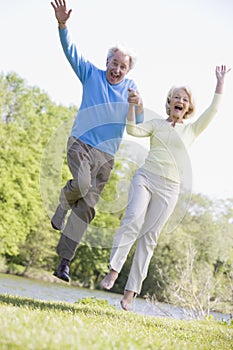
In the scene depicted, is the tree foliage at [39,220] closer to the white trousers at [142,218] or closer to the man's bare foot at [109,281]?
the white trousers at [142,218]

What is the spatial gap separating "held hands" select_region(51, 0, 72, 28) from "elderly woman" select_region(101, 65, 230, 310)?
1226 mm

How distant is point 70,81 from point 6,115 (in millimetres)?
5270

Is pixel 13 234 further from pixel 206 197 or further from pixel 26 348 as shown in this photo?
pixel 26 348

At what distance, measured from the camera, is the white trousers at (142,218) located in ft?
20.1

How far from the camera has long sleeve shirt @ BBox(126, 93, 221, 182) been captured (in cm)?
617

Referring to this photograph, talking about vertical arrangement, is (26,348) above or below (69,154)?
below

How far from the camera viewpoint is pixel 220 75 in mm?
6352

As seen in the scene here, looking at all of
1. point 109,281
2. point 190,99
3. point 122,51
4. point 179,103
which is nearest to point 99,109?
point 122,51

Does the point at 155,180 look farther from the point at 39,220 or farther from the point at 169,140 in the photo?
the point at 39,220

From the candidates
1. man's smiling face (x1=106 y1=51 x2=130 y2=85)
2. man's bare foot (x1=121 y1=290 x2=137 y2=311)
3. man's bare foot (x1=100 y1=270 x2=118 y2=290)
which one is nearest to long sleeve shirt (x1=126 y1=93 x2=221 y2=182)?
man's smiling face (x1=106 y1=51 x2=130 y2=85)

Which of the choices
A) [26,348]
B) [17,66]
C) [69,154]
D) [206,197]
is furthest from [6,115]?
[26,348]

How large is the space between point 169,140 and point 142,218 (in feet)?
2.77

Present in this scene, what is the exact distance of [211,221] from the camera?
1291 inches

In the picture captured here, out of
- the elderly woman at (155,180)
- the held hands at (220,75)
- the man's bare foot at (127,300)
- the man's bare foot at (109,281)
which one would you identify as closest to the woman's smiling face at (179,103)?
the elderly woman at (155,180)
